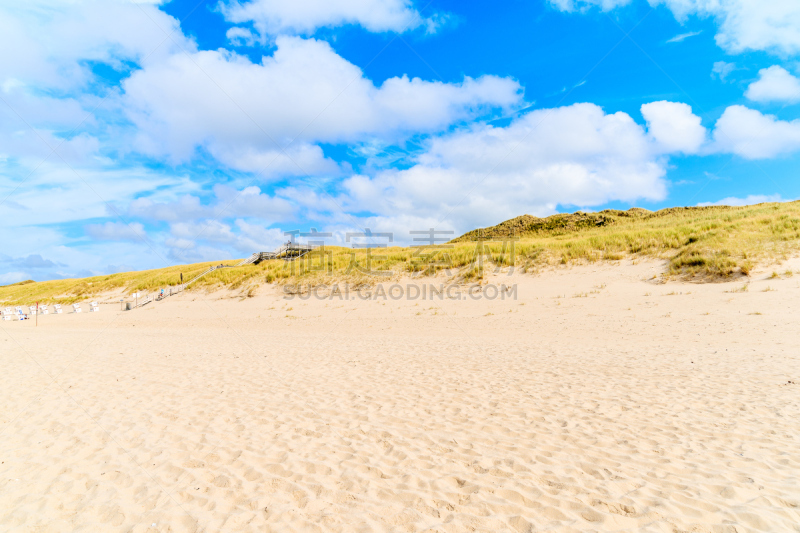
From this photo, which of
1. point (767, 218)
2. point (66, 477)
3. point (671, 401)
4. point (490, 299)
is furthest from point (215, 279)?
point (767, 218)

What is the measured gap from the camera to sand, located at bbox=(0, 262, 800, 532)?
3492 mm

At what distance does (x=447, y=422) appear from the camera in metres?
5.67

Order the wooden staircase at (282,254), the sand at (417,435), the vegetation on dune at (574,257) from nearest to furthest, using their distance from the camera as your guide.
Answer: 1. the sand at (417,435)
2. the vegetation on dune at (574,257)
3. the wooden staircase at (282,254)

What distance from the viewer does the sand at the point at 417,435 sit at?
11.5 feet

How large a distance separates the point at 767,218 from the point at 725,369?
2205cm

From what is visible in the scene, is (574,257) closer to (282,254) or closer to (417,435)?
(417,435)

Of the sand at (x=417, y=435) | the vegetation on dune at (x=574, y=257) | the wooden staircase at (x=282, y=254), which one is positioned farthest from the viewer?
the wooden staircase at (x=282, y=254)

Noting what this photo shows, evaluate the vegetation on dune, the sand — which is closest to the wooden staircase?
the vegetation on dune

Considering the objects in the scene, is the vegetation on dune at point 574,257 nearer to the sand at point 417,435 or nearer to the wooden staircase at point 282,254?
the wooden staircase at point 282,254

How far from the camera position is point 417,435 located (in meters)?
5.23

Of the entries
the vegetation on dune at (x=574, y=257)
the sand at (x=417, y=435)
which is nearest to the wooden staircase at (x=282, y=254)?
the vegetation on dune at (x=574, y=257)

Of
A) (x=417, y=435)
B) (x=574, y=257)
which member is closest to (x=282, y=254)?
(x=574, y=257)

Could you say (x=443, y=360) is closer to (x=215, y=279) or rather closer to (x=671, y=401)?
(x=671, y=401)

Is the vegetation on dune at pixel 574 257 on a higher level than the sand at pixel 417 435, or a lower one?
higher
